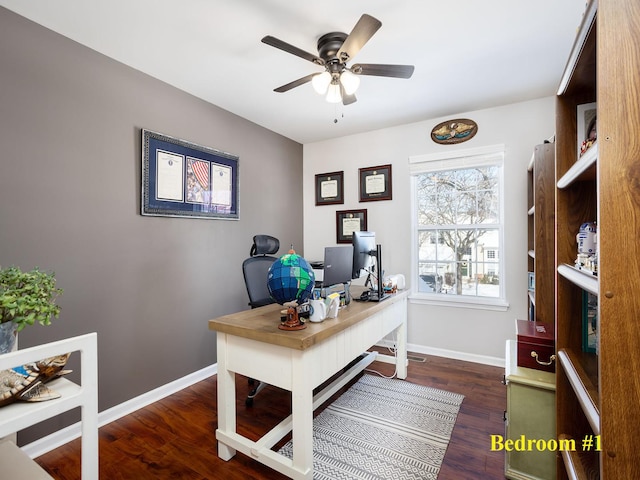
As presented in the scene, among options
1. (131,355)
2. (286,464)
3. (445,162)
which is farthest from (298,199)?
(286,464)

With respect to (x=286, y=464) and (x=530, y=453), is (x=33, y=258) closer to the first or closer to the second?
(x=286, y=464)

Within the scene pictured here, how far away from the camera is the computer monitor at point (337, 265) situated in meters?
1.93

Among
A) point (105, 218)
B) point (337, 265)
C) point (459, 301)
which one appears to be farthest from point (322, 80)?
point (459, 301)

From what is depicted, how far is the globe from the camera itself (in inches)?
60.1

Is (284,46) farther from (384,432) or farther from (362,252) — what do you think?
(384,432)

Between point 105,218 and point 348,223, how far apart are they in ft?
8.23

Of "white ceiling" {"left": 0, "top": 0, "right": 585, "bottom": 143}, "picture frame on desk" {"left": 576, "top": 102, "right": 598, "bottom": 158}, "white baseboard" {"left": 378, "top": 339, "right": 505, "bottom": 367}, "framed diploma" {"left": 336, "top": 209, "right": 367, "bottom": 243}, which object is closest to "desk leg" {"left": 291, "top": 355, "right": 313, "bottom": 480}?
"picture frame on desk" {"left": 576, "top": 102, "right": 598, "bottom": 158}

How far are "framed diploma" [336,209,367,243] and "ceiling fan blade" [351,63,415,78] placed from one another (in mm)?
1927

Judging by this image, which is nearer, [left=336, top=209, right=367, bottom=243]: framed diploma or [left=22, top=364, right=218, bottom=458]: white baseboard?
[left=22, top=364, right=218, bottom=458]: white baseboard

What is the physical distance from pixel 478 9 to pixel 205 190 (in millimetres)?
2390

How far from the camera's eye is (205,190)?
287cm

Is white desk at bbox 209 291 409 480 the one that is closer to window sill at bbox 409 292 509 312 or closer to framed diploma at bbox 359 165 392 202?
window sill at bbox 409 292 509 312

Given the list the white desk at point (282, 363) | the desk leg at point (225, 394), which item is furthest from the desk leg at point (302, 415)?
the desk leg at point (225, 394)

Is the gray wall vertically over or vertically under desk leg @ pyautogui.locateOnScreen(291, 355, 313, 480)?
over
